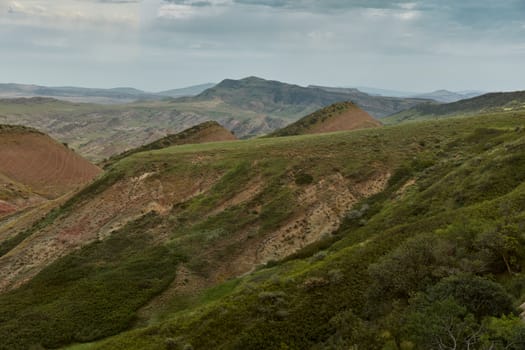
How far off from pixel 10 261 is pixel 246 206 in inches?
896

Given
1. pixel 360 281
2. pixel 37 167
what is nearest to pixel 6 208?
pixel 37 167

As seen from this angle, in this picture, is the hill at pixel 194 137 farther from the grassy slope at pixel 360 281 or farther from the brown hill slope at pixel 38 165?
the grassy slope at pixel 360 281

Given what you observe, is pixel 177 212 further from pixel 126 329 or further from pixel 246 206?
pixel 126 329

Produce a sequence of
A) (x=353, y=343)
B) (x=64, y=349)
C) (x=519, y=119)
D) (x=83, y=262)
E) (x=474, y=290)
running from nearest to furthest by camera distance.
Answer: (x=474, y=290), (x=353, y=343), (x=64, y=349), (x=83, y=262), (x=519, y=119)

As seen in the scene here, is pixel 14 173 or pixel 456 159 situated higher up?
pixel 456 159

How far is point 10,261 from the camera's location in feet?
127

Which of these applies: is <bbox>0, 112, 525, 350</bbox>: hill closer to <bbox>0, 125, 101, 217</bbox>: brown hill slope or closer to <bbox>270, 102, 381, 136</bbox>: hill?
<bbox>0, 125, 101, 217</bbox>: brown hill slope

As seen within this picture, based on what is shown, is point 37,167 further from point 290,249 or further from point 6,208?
point 290,249

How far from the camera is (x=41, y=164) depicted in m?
96.8

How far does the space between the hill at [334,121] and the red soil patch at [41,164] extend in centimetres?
5122

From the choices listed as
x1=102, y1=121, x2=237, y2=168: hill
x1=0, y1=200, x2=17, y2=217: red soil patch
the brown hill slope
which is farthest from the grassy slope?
x1=102, y1=121, x2=237, y2=168: hill

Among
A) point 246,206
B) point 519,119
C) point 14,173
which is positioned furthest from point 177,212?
point 14,173

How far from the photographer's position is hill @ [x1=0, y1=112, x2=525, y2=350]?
19156 millimetres

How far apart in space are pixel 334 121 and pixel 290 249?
8168 centimetres
